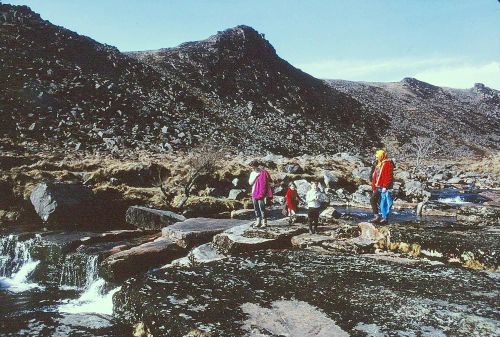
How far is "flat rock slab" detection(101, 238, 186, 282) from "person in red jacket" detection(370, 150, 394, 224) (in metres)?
5.21

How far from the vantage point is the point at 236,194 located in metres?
20.2

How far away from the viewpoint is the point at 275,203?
20.5 meters

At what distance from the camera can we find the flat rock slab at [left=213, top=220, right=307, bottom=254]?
8992mm

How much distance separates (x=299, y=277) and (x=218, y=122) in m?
40.3

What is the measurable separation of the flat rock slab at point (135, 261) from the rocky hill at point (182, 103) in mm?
18605

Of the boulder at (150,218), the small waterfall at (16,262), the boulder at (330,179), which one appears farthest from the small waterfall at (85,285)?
the boulder at (330,179)

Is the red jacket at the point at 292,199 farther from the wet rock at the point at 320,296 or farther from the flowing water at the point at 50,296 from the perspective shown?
the flowing water at the point at 50,296

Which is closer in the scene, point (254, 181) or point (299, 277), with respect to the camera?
point (299, 277)

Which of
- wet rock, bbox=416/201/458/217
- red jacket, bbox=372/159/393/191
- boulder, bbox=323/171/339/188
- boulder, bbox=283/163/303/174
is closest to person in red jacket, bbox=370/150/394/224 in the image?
red jacket, bbox=372/159/393/191

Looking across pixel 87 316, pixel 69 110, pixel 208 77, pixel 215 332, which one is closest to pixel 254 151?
pixel 69 110

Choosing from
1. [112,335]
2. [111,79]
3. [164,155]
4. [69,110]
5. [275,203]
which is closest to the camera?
[112,335]

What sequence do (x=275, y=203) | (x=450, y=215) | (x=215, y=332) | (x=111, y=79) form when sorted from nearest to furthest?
(x=215, y=332)
(x=450, y=215)
(x=275, y=203)
(x=111, y=79)

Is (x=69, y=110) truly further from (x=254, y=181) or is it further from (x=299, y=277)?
(x=299, y=277)

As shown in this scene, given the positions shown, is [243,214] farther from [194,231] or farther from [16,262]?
[16,262]
